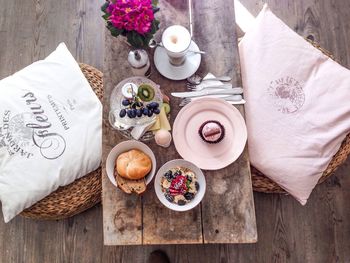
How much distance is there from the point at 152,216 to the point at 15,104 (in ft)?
2.08

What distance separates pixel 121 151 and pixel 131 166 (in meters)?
0.08

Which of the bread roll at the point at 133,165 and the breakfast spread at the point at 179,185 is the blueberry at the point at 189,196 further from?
the bread roll at the point at 133,165

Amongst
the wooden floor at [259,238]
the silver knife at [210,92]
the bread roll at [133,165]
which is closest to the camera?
the bread roll at [133,165]

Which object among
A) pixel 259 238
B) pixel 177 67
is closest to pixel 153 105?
pixel 177 67

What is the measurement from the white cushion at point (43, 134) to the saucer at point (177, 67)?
0.98 ft

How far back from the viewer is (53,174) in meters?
1.25

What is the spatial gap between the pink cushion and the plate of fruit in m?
0.37

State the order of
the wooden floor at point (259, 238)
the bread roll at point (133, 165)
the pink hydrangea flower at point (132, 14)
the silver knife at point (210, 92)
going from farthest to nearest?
the wooden floor at point (259, 238)
the silver knife at point (210, 92)
the bread roll at point (133, 165)
the pink hydrangea flower at point (132, 14)

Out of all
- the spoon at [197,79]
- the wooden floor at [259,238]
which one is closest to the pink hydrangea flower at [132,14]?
the spoon at [197,79]

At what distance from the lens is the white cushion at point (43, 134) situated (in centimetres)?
124

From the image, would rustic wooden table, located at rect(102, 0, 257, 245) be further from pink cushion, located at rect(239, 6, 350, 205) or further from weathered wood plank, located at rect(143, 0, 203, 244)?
pink cushion, located at rect(239, 6, 350, 205)

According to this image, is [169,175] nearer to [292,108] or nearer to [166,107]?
[166,107]

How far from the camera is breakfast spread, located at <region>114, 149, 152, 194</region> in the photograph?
1.05 meters

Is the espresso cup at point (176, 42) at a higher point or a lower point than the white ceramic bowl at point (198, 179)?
higher
